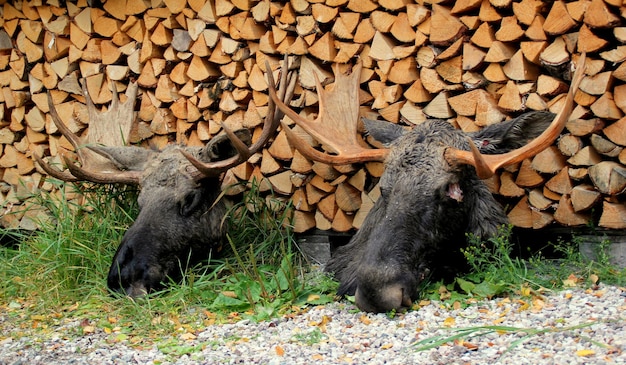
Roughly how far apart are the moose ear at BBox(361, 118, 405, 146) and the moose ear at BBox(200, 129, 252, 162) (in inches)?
32.0

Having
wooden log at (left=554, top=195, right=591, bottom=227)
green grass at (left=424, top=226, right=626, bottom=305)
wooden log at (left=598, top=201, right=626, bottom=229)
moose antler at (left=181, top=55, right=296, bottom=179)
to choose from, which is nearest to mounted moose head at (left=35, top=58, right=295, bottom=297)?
moose antler at (left=181, top=55, right=296, bottom=179)

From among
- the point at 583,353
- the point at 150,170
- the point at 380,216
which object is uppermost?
the point at 150,170

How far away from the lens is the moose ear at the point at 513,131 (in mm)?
4812

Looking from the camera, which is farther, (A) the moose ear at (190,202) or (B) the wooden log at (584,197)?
(A) the moose ear at (190,202)

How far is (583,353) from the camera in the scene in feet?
11.2

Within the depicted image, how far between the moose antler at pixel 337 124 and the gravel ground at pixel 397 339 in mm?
883

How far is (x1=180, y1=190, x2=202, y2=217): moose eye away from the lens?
557 centimetres

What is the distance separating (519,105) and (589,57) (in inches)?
19.0

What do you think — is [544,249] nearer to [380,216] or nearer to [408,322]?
[380,216]

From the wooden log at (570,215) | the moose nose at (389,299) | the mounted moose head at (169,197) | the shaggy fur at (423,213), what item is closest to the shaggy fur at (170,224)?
the mounted moose head at (169,197)

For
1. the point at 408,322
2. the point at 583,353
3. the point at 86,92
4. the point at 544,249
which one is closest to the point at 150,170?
the point at 86,92

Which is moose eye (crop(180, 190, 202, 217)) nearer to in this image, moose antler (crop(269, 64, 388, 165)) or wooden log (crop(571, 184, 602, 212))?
moose antler (crop(269, 64, 388, 165))

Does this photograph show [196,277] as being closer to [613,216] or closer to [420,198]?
[420,198]

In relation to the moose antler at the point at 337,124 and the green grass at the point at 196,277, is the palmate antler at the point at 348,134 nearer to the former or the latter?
the moose antler at the point at 337,124
